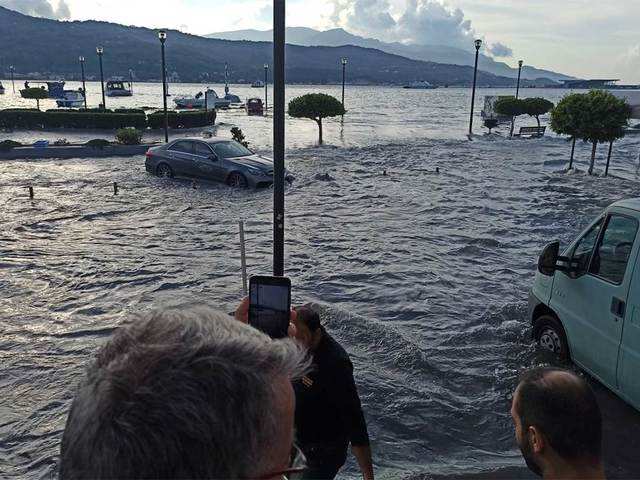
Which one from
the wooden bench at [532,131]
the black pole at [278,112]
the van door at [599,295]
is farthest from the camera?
the wooden bench at [532,131]

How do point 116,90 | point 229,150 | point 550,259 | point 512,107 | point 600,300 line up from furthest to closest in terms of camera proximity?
point 116,90, point 512,107, point 229,150, point 550,259, point 600,300

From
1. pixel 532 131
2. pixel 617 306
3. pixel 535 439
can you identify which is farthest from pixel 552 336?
pixel 532 131

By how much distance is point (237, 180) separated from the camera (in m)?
17.4

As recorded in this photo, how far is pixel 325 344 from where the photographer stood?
335 centimetres

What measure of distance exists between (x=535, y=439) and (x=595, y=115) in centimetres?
2186

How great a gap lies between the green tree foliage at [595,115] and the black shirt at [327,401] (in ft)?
69.7

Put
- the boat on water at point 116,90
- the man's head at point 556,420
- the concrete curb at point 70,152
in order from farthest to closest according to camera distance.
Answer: the boat on water at point 116,90 < the concrete curb at point 70,152 < the man's head at point 556,420

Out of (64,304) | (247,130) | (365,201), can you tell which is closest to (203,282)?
(64,304)

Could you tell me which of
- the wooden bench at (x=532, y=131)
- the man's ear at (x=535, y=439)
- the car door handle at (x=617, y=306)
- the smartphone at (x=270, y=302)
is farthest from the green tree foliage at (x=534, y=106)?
the man's ear at (x=535, y=439)

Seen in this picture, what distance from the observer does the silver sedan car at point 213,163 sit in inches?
678

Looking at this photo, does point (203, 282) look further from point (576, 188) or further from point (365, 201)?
point (576, 188)

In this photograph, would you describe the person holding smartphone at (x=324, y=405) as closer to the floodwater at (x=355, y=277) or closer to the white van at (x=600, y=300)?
the floodwater at (x=355, y=277)

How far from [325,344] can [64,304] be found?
6219 millimetres

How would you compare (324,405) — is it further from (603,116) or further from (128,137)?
(128,137)
